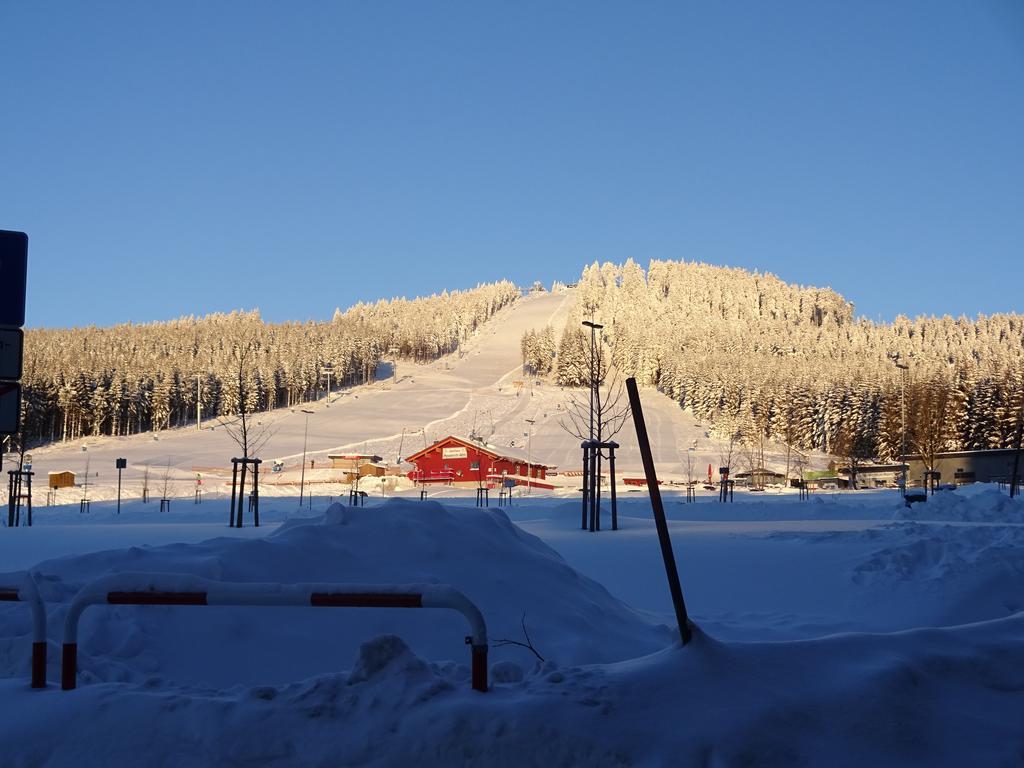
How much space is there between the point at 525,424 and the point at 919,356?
81773mm

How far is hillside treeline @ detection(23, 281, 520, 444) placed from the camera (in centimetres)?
10431

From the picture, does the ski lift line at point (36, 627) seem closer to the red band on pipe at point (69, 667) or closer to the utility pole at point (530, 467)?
the red band on pipe at point (69, 667)

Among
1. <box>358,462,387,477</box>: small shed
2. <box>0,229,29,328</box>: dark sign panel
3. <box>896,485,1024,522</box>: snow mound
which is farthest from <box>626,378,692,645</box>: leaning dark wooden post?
<box>358,462,387,477</box>: small shed

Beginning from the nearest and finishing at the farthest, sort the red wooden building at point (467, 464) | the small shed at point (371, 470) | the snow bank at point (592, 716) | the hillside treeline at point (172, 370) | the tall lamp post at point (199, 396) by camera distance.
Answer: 1. the snow bank at point (592, 716)
2. the small shed at point (371, 470)
3. the red wooden building at point (467, 464)
4. the hillside treeline at point (172, 370)
5. the tall lamp post at point (199, 396)

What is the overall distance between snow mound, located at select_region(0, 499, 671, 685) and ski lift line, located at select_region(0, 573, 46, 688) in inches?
27.5

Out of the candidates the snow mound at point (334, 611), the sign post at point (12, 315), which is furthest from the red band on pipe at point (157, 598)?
the sign post at point (12, 315)

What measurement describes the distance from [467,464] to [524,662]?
67.6m

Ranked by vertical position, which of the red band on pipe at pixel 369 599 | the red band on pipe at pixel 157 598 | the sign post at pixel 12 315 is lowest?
the red band on pipe at pixel 157 598

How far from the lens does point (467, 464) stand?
7425cm

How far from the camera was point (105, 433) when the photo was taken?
109 m

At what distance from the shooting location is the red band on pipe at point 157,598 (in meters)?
4.52

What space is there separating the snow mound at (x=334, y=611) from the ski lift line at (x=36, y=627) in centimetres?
70

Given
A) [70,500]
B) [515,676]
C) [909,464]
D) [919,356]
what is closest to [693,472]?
[909,464]

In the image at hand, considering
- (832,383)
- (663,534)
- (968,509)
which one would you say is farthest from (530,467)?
(663,534)
